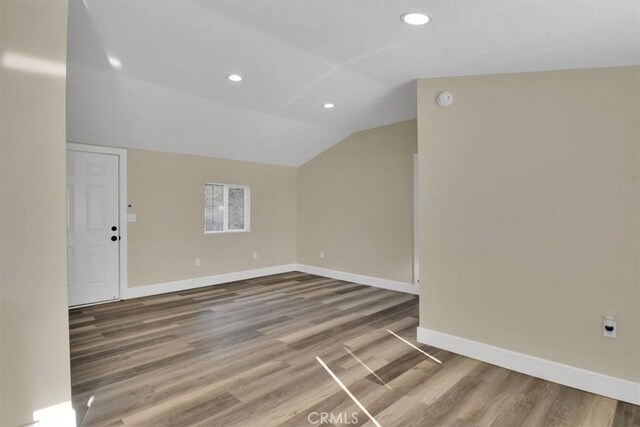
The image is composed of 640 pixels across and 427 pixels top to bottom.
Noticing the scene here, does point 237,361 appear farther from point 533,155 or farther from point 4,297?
point 533,155

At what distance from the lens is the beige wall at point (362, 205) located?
5.23 meters

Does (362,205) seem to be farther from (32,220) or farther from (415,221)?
(32,220)

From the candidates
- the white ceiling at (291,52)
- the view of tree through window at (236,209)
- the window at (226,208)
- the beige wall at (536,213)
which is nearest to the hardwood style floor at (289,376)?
the beige wall at (536,213)

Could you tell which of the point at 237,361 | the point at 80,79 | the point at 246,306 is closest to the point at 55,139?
the point at 80,79

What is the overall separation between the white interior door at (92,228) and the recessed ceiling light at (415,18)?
4.19m

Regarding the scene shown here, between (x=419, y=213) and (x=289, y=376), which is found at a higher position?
(x=419, y=213)

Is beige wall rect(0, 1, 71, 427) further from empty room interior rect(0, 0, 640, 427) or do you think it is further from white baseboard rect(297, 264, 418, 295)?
white baseboard rect(297, 264, 418, 295)

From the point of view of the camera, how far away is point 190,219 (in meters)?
5.40

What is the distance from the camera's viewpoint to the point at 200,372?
107 inches

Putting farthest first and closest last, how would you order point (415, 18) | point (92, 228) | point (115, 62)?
point (92, 228)
point (115, 62)
point (415, 18)

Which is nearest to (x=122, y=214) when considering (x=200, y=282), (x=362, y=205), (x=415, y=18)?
(x=200, y=282)

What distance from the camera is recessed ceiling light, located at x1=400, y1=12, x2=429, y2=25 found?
2.09 meters

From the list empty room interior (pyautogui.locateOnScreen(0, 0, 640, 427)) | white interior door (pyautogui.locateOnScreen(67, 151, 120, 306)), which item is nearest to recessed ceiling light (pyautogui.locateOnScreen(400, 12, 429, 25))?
empty room interior (pyautogui.locateOnScreen(0, 0, 640, 427))

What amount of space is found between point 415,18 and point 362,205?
3812mm
